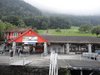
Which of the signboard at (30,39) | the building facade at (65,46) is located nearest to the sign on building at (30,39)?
the signboard at (30,39)

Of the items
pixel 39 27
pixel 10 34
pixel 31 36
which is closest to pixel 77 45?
pixel 31 36

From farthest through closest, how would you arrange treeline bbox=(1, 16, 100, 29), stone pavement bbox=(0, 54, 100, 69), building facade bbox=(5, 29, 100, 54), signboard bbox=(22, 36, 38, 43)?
treeline bbox=(1, 16, 100, 29)
building facade bbox=(5, 29, 100, 54)
signboard bbox=(22, 36, 38, 43)
stone pavement bbox=(0, 54, 100, 69)

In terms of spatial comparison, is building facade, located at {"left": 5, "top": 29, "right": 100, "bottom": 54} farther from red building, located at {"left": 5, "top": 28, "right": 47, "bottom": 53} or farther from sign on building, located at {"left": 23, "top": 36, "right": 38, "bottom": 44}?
sign on building, located at {"left": 23, "top": 36, "right": 38, "bottom": 44}

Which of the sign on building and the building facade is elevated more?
the sign on building


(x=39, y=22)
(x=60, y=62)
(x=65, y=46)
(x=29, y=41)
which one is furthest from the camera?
(x=39, y=22)

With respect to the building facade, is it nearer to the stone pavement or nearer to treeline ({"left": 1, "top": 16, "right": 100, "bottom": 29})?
the stone pavement

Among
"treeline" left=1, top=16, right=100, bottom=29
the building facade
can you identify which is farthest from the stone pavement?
"treeline" left=1, top=16, right=100, bottom=29

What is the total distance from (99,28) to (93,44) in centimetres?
3177

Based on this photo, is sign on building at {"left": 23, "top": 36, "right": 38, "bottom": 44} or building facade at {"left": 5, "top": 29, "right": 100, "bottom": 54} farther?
building facade at {"left": 5, "top": 29, "right": 100, "bottom": 54}

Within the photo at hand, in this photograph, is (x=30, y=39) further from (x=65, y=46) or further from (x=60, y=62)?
(x=60, y=62)

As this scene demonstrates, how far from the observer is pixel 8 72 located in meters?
16.8

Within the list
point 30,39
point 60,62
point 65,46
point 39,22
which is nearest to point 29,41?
point 30,39

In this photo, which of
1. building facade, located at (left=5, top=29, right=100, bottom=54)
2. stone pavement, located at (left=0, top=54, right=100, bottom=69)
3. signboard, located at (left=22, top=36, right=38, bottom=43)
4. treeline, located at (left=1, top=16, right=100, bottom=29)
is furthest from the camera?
treeline, located at (left=1, top=16, right=100, bottom=29)

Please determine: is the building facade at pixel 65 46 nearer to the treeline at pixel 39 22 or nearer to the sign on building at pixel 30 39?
the sign on building at pixel 30 39
